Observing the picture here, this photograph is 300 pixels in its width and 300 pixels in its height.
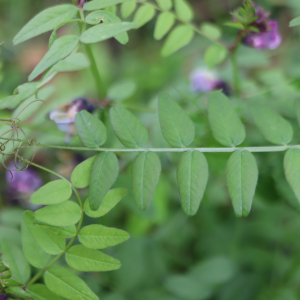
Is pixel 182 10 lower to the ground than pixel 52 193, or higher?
higher

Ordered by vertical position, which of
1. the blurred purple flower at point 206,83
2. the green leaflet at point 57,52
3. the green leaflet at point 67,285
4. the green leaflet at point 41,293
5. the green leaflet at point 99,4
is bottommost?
the blurred purple flower at point 206,83

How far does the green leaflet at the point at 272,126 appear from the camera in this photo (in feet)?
2.77

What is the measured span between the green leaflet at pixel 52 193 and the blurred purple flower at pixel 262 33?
836 mm

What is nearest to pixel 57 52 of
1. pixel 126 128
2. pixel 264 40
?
pixel 126 128

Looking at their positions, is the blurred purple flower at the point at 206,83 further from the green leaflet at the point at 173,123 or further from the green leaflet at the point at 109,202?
the green leaflet at the point at 109,202

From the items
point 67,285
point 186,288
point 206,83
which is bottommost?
point 186,288

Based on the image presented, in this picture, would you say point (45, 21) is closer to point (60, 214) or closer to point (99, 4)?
point (99, 4)

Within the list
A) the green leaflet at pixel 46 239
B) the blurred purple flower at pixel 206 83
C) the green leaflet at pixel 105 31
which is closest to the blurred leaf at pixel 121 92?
the blurred purple flower at pixel 206 83

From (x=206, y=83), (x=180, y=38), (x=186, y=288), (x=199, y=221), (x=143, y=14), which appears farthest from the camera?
(x=199, y=221)

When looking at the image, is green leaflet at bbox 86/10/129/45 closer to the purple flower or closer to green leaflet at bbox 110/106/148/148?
green leaflet at bbox 110/106/148/148

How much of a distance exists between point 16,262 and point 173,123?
1.93ft

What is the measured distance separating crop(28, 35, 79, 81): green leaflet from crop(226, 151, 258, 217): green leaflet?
49cm

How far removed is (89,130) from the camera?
31.2 inches

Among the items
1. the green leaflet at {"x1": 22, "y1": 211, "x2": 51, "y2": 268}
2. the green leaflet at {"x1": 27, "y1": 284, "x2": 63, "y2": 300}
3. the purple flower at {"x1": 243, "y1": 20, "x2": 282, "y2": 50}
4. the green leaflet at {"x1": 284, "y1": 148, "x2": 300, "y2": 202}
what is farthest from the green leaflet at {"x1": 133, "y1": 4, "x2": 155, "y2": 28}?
the green leaflet at {"x1": 27, "y1": 284, "x2": 63, "y2": 300}
